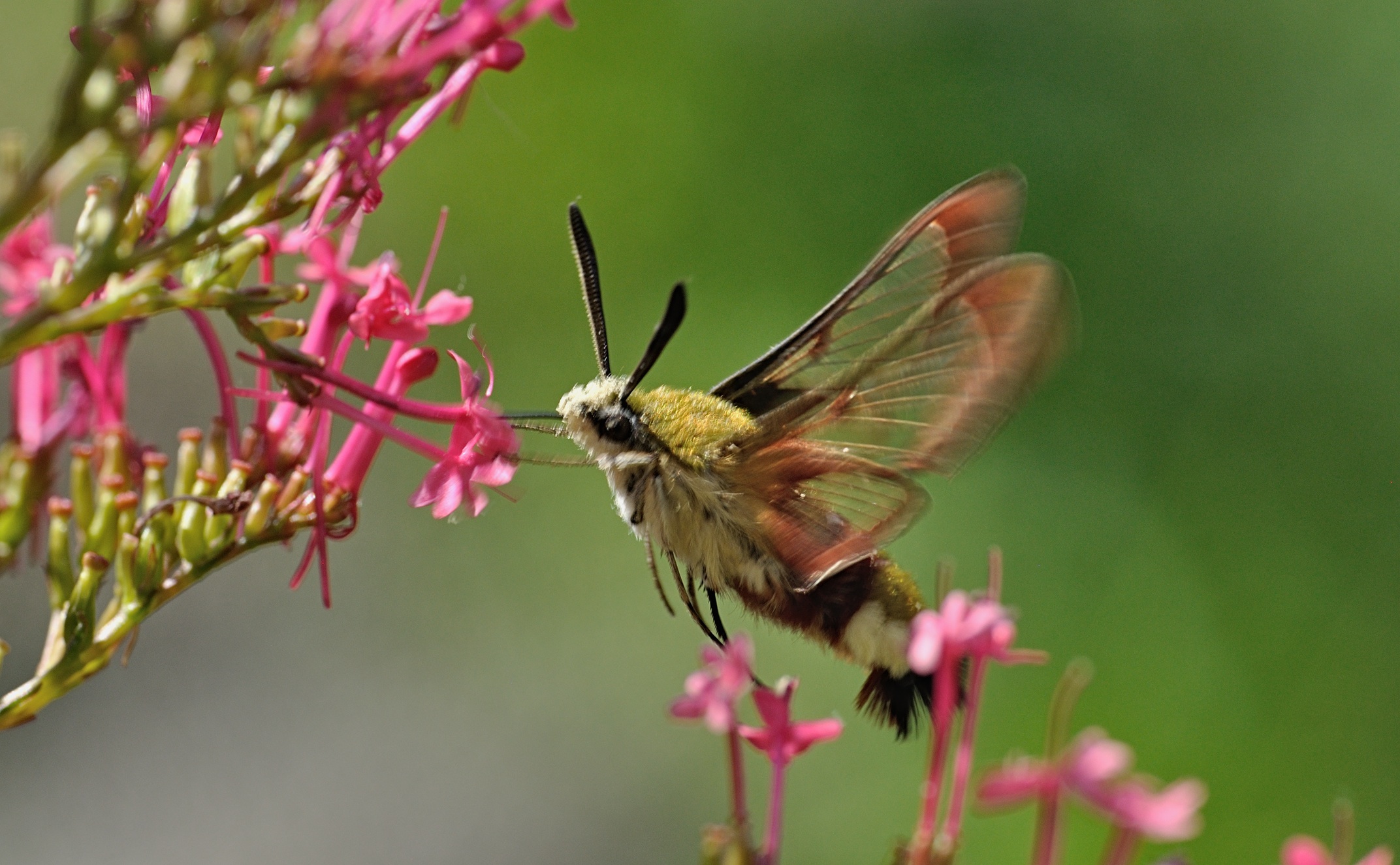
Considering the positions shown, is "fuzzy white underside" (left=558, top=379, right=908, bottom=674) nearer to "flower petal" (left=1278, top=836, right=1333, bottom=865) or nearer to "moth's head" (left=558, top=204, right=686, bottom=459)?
"moth's head" (left=558, top=204, right=686, bottom=459)

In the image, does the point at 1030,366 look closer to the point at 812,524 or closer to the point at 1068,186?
the point at 812,524

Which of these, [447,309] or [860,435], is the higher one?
[447,309]

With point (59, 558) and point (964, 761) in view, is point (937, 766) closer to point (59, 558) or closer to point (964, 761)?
point (964, 761)

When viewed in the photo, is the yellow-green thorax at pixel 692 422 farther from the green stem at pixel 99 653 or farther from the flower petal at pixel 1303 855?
the flower petal at pixel 1303 855

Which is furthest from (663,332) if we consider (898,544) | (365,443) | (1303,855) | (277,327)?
(898,544)

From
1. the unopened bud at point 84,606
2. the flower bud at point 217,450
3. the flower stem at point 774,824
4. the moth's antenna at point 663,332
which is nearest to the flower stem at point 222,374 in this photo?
the flower bud at point 217,450

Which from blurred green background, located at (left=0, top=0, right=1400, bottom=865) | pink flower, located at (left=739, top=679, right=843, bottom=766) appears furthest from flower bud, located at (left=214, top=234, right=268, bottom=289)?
blurred green background, located at (left=0, top=0, right=1400, bottom=865)
